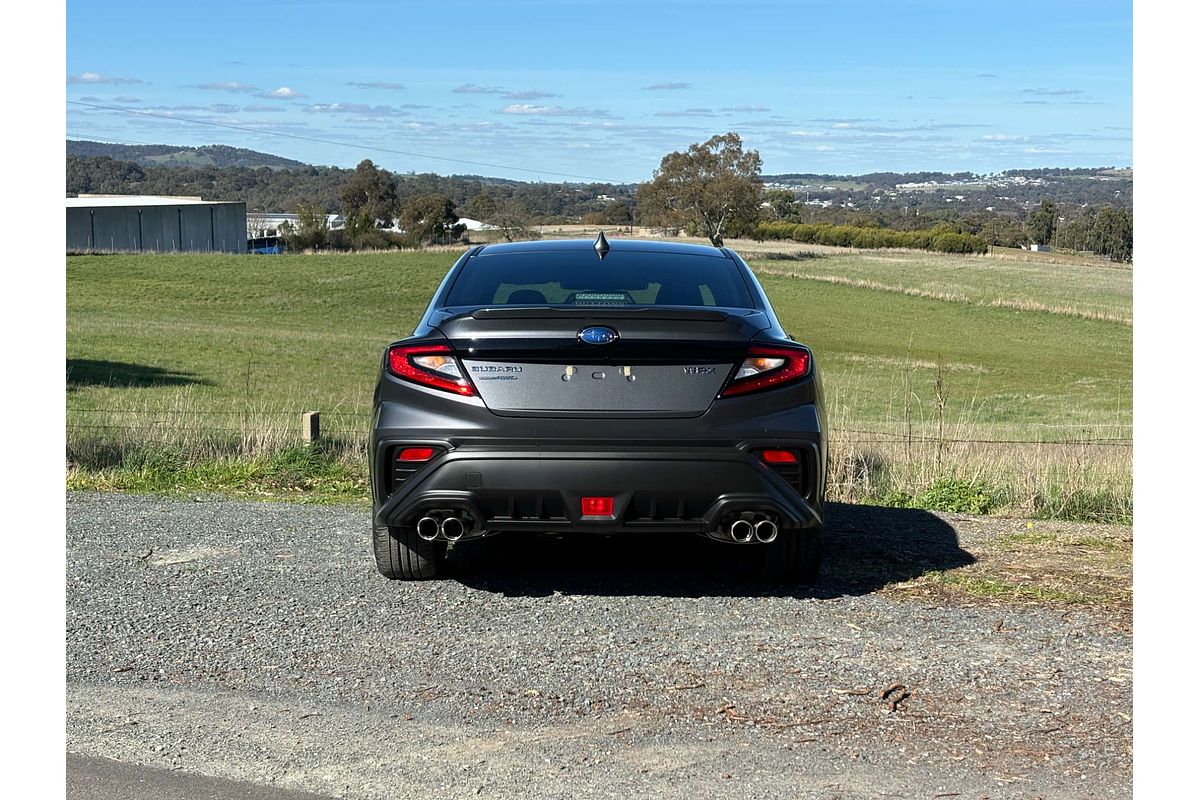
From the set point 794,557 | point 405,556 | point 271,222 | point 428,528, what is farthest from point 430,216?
point 428,528

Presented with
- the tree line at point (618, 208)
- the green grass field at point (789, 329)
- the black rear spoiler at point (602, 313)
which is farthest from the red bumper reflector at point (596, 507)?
the tree line at point (618, 208)

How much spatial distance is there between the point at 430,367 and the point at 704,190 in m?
96.3

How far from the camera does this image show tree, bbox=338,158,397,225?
138375mm

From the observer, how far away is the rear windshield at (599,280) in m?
6.36

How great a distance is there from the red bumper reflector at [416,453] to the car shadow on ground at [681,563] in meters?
0.87

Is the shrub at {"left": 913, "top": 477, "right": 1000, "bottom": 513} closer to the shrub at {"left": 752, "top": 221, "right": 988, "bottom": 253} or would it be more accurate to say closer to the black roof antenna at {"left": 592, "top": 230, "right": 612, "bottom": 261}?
the black roof antenna at {"left": 592, "top": 230, "right": 612, "bottom": 261}

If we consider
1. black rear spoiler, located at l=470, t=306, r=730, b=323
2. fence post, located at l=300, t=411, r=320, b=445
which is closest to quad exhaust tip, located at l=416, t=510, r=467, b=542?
black rear spoiler, located at l=470, t=306, r=730, b=323

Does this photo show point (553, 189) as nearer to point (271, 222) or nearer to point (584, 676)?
point (271, 222)

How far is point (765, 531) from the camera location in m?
5.55

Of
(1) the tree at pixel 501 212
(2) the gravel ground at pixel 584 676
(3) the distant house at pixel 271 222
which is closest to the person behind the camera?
(2) the gravel ground at pixel 584 676

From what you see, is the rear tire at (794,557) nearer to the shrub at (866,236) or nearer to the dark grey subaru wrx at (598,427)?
the dark grey subaru wrx at (598,427)
